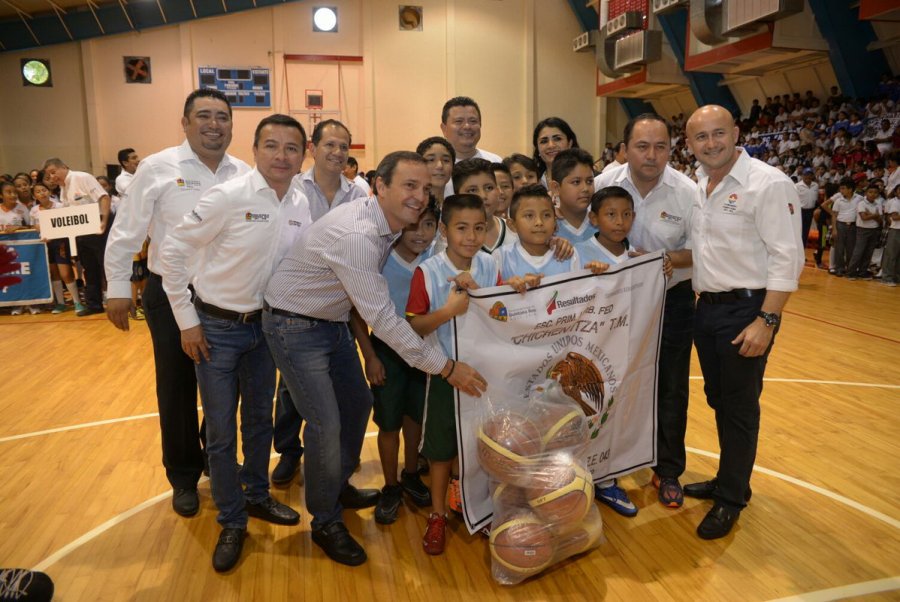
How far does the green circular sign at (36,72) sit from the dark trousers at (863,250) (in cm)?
2079

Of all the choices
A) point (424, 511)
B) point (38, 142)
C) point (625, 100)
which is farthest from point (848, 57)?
point (38, 142)

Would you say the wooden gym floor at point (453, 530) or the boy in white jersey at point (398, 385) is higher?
the boy in white jersey at point (398, 385)

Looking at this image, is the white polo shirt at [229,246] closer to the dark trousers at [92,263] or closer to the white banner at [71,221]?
the white banner at [71,221]

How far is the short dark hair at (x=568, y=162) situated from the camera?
11.5ft

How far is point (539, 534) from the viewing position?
2865 millimetres

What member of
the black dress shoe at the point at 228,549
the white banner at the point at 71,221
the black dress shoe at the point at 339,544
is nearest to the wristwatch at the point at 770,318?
the black dress shoe at the point at 339,544

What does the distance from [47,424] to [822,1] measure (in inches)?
633

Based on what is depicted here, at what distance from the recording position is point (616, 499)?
3.60 meters

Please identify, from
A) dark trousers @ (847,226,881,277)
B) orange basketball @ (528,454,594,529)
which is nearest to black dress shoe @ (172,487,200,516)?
orange basketball @ (528,454,594,529)

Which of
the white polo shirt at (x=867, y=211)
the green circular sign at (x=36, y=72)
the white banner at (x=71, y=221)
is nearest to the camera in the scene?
the white banner at (x=71, y=221)

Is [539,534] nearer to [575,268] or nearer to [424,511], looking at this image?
[424,511]

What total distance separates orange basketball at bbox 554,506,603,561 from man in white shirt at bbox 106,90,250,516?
2.07 metres

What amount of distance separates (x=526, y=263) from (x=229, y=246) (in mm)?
1483

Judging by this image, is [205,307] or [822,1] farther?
[822,1]
